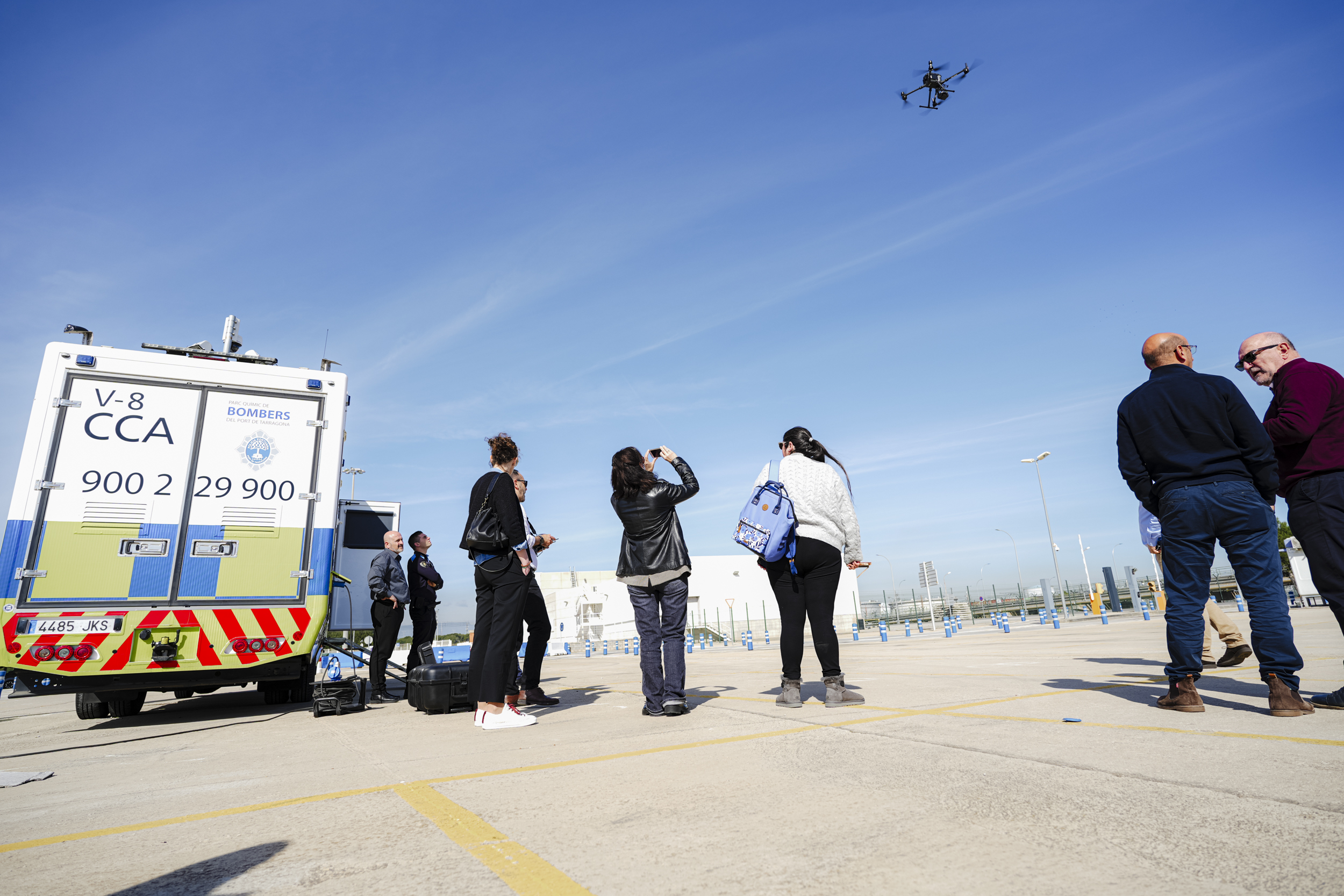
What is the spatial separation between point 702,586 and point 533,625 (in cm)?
5506

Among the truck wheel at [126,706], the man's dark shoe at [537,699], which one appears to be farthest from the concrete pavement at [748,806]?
the truck wheel at [126,706]

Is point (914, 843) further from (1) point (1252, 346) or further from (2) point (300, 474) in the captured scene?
(2) point (300, 474)

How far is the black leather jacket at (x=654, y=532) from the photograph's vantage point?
497cm

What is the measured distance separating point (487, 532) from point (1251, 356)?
4739 mm

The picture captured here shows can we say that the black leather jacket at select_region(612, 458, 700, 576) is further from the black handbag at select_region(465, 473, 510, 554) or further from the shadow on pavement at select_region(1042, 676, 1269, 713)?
the shadow on pavement at select_region(1042, 676, 1269, 713)

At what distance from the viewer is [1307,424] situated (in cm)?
357

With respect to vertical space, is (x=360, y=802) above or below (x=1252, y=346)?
below

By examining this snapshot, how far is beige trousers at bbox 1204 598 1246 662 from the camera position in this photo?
559 cm

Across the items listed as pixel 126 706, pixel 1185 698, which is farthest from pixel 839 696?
pixel 126 706

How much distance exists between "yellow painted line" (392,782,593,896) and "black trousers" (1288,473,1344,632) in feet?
12.1

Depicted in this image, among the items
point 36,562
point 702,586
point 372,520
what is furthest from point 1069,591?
point 36,562

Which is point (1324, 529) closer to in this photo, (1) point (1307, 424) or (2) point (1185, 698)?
(1) point (1307, 424)

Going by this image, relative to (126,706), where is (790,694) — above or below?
above

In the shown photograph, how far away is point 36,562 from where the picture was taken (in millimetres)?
5871
